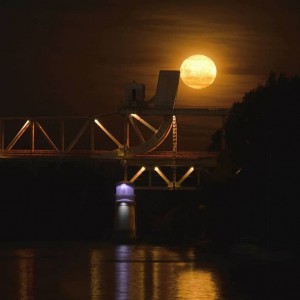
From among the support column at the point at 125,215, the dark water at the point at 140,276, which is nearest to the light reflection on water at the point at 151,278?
the dark water at the point at 140,276

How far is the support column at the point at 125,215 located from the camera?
10588cm

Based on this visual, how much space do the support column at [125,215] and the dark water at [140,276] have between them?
1789cm

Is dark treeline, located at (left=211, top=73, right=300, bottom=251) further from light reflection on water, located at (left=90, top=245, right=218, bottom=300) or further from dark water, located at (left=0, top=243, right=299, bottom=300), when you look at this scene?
light reflection on water, located at (left=90, top=245, right=218, bottom=300)

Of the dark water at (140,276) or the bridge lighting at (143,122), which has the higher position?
the bridge lighting at (143,122)

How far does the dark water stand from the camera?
48719 mm

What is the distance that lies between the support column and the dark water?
17.9 meters

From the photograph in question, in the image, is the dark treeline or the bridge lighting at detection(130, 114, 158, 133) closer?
the dark treeline

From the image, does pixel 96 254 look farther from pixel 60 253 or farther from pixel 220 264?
pixel 220 264

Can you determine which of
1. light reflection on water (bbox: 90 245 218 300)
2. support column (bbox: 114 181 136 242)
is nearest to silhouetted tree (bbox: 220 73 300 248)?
light reflection on water (bbox: 90 245 218 300)

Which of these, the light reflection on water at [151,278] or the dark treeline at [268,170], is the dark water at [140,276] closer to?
the light reflection on water at [151,278]

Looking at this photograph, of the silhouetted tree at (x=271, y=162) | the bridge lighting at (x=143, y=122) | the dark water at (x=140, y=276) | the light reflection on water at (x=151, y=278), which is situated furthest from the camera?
the bridge lighting at (x=143, y=122)

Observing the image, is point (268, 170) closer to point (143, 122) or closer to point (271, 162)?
point (271, 162)

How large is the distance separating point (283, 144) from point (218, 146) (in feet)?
101

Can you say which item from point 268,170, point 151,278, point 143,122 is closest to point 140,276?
point 151,278
